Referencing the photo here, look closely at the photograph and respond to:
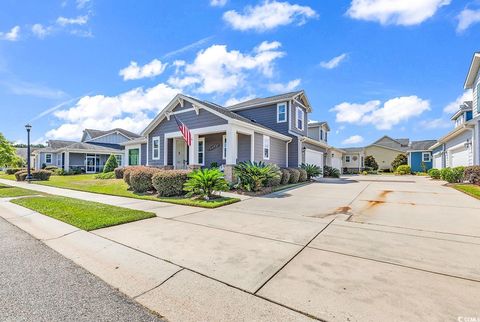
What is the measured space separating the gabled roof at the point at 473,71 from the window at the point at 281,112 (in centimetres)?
1104

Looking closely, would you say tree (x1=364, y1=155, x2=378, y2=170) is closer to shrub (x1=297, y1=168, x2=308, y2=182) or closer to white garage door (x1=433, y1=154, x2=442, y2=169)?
white garage door (x1=433, y1=154, x2=442, y2=169)

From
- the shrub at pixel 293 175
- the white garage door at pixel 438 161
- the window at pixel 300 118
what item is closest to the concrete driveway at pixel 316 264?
the shrub at pixel 293 175

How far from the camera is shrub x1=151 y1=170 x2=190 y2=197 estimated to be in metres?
10.2

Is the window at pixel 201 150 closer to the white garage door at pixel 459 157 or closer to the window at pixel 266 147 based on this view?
the window at pixel 266 147

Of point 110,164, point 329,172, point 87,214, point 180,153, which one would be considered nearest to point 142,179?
point 87,214

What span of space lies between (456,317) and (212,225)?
4.44 metres

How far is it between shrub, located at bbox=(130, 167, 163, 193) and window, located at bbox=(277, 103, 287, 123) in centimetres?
1028

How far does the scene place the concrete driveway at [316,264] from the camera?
2.41 m

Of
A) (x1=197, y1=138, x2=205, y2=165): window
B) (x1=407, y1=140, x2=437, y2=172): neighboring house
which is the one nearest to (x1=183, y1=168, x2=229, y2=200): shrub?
(x1=197, y1=138, x2=205, y2=165): window

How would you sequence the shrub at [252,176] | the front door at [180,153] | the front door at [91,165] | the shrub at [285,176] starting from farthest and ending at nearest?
1. the front door at [91,165]
2. the front door at [180,153]
3. the shrub at [285,176]
4. the shrub at [252,176]

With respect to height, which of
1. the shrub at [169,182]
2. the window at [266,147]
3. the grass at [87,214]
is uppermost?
the window at [266,147]

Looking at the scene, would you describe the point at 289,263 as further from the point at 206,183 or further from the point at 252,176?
the point at 252,176

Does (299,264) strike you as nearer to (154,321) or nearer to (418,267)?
(418,267)

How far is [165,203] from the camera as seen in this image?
8.86m
